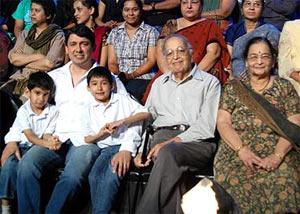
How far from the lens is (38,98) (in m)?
4.67

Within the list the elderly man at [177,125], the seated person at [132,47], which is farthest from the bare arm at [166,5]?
the elderly man at [177,125]

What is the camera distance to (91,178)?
14.0 feet

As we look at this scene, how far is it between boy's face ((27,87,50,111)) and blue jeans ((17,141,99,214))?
1.22 ft

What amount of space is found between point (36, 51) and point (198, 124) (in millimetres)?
1973

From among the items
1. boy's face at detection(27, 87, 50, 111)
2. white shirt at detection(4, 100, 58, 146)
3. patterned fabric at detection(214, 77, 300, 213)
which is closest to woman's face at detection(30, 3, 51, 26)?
boy's face at detection(27, 87, 50, 111)

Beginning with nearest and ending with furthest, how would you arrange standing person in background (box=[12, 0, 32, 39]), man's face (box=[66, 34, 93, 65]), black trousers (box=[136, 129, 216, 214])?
black trousers (box=[136, 129, 216, 214])
man's face (box=[66, 34, 93, 65])
standing person in background (box=[12, 0, 32, 39])

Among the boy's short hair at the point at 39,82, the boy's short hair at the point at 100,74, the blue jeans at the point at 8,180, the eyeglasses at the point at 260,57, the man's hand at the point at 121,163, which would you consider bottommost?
the blue jeans at the point at 8,180

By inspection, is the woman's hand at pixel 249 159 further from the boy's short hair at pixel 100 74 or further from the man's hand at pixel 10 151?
the man's hand at pixel 10 151

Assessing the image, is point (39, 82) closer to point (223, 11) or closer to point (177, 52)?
point (177, 52)

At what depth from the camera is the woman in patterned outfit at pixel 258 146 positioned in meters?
3.85

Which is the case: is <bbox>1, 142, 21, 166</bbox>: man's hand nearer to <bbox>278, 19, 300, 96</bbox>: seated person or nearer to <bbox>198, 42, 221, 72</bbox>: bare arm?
<bbox>198, 42, 221, 72</bbox>: bare arm

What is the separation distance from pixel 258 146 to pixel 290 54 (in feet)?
3.42

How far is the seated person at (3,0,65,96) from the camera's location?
5.48 m

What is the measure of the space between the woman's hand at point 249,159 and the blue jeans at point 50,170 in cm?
103
